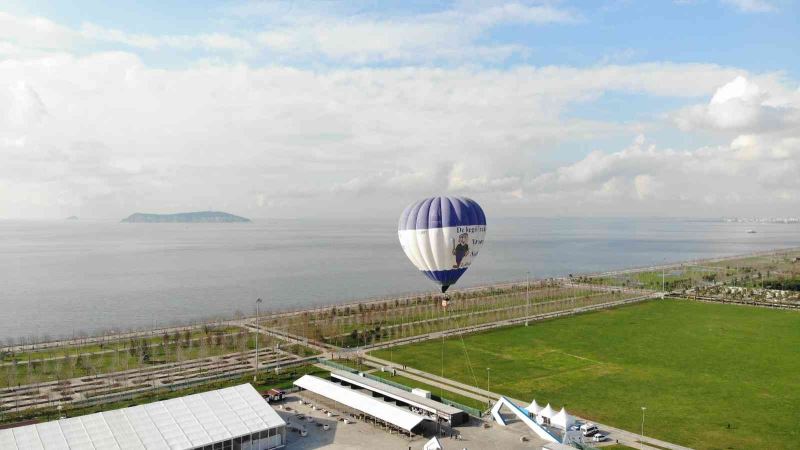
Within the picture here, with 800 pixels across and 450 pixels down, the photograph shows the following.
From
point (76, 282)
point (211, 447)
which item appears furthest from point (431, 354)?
point (76, 282)

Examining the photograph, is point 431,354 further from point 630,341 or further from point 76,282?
point 76,282

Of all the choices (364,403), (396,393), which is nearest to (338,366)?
(396,393)

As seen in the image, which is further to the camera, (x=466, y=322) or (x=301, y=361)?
(x=466, y=322)

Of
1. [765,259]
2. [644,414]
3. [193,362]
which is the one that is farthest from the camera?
[765,259]

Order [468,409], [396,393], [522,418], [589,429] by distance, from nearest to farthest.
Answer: [589,429] < [522,418] < [468,409] < [396,393]

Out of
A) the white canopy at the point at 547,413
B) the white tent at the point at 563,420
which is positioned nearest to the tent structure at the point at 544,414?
the white canopy at the point at 547,413

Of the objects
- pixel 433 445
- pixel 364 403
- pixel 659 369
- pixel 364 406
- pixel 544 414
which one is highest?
pixel 364 403

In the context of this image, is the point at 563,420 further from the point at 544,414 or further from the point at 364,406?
the point at 364,406

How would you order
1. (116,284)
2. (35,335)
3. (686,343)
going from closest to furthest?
(686,343), (35,335), (116,284)
